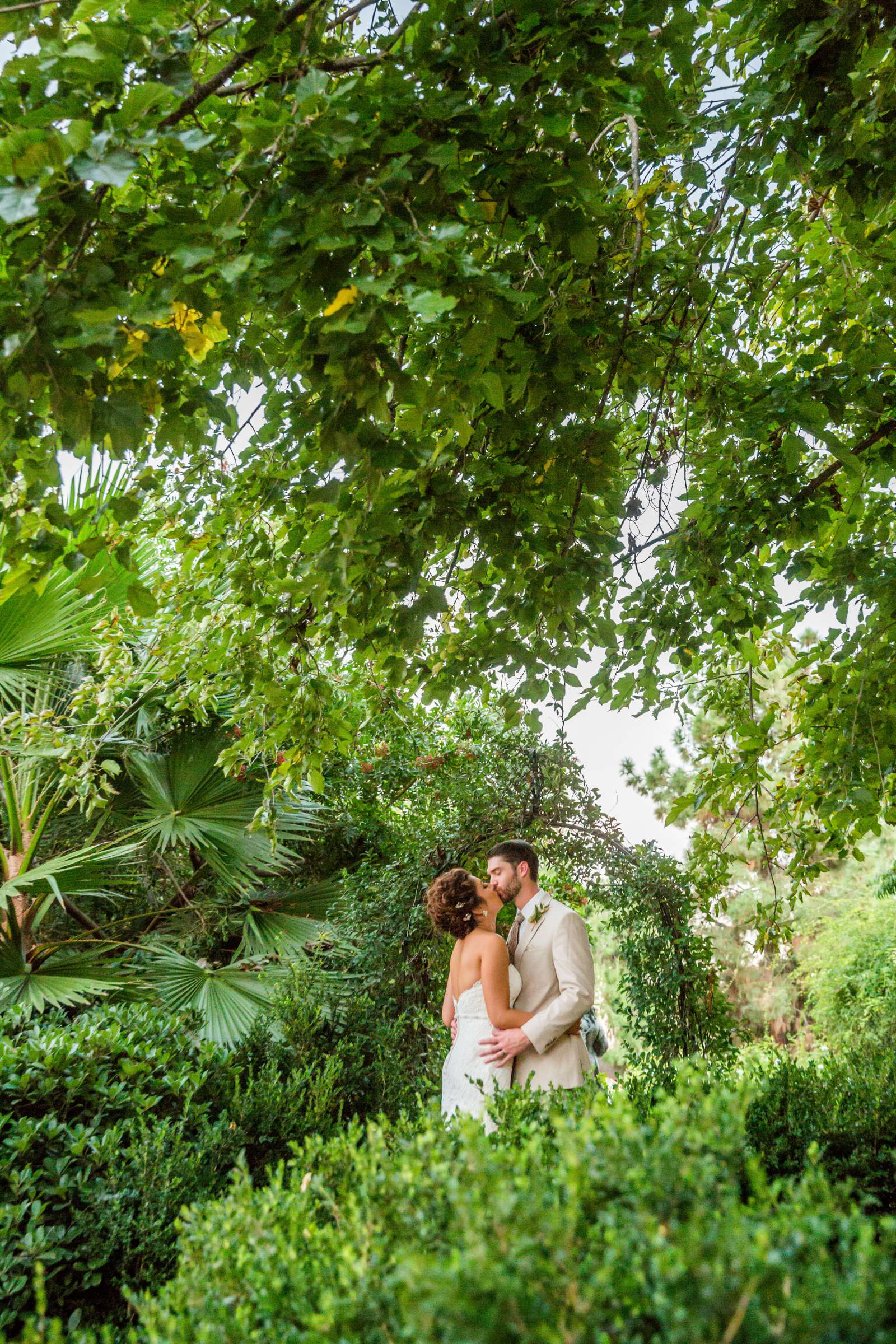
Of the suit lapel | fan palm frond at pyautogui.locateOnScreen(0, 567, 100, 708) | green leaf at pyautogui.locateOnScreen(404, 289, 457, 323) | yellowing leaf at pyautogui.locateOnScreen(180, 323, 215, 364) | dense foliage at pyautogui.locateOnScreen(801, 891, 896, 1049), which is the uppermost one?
fan palm frond at pyautogui.locateOnScreen(0, 567, 100, 708)

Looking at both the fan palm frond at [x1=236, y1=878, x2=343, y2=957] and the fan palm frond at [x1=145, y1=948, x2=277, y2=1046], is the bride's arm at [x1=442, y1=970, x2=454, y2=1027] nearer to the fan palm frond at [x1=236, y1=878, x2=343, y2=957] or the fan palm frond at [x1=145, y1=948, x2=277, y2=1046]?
the fan palm frond at [x1=145, y1=948, x2=277, y2=1046]

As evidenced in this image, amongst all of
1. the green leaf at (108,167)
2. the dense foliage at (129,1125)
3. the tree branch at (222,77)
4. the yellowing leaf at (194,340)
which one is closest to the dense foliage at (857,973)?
the dense foliage at (129,1125)

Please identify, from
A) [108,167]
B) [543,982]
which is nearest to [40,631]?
[543,982]

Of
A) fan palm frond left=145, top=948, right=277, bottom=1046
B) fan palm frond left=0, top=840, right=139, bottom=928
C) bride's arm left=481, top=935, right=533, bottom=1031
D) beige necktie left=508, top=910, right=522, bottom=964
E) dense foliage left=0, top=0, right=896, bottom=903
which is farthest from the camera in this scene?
fan palm frond left=0, top=840, right=139, bottom=928

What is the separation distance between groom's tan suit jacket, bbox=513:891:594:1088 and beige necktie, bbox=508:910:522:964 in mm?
21

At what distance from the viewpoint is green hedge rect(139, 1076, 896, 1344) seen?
94 cm

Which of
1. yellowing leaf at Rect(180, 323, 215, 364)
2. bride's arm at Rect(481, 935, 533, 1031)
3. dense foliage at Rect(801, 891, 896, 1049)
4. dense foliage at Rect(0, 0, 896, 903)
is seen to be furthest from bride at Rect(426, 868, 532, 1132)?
dense foliage at Rect(801, 891, 896, 1049)

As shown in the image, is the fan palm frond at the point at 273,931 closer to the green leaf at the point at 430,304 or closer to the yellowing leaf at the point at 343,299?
the yellowing leaf at the point at 343,299

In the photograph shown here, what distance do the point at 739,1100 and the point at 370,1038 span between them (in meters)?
3.54

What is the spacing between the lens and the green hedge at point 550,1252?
3.10ft

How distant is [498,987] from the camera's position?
12.2 ft

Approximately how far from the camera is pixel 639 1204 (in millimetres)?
1130

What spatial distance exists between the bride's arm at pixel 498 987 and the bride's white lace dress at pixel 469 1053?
0.07 metres

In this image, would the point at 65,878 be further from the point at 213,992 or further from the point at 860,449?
the point at 860,449
